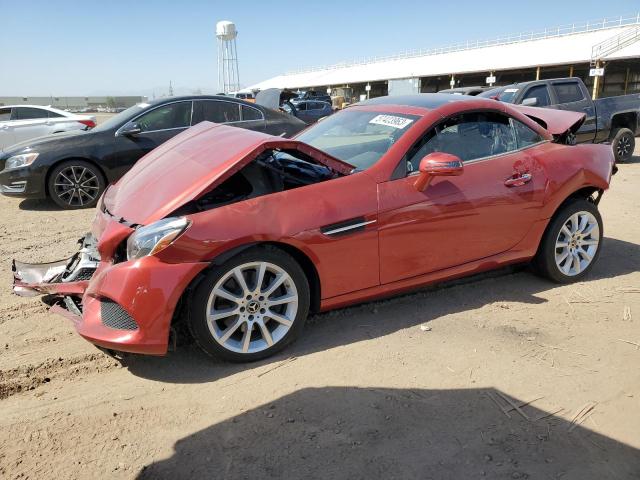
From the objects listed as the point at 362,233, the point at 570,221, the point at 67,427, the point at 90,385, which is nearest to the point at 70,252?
the point at 90,385

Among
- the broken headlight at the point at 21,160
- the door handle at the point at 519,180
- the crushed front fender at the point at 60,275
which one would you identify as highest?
the broken headlight at the point at 21,160

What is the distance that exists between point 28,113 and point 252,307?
11.5 meters

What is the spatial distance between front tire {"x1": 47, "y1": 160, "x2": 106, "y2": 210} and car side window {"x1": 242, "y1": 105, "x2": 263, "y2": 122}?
234 centimetres

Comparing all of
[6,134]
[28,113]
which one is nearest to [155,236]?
[6,134]

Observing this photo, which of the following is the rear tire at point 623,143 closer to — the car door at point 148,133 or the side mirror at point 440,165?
the car door at point 148,133

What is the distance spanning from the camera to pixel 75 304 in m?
3.25

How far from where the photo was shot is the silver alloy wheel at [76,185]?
7148 millimetres

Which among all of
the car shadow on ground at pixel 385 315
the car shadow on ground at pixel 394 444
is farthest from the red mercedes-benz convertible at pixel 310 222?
the car shadow on ground at pixel 394 444

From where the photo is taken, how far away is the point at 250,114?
813cm

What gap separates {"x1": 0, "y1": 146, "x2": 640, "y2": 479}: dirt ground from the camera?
7.66 feet

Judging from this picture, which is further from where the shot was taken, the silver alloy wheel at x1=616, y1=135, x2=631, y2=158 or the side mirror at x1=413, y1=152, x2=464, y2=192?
the silver alloy wheel at x1=616, y1=135, x2=631, y2=158

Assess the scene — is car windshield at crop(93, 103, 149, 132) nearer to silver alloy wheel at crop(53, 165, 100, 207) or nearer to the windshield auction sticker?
silver alloy wheel at crop(53, 165, 100, 207)

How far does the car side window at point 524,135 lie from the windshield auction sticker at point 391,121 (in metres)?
1.00

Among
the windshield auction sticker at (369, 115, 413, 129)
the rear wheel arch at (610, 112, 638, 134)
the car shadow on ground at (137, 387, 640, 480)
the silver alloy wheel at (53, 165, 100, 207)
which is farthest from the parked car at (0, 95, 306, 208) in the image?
the rear wheel arch at (610, 112, 638, 134)
